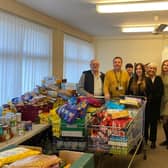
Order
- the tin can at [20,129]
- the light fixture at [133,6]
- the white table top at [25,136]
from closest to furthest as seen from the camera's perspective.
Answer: the white table top at [25,136], the tin can at [20,129], the light fixture at [133,6]

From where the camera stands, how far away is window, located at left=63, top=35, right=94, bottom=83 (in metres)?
7.50

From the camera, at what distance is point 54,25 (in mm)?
6465

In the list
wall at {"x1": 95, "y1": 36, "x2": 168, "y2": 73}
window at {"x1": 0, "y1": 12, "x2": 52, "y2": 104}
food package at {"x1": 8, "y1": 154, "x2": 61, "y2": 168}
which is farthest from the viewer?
wall at {"x1": 95, "y1": 36, "x2": 168, "y2": 73}

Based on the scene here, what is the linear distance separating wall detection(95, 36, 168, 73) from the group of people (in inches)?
174

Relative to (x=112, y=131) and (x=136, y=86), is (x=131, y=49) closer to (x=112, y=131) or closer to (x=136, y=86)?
(x=136, y=86)

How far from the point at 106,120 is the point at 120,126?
0.19 m

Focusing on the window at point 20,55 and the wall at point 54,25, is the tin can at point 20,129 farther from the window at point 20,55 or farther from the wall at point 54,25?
the wall at point 54,25

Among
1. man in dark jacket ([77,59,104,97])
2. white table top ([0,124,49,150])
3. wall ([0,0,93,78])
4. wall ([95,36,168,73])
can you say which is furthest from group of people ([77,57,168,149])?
wall ([95,36,168,73])

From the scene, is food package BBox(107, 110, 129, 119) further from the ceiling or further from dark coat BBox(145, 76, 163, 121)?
the ceiling

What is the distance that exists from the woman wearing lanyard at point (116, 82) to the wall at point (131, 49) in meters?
5.04

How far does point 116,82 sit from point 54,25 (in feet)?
9.07

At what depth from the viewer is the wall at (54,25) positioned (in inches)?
182

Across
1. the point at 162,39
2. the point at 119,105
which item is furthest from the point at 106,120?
the point at 162,39

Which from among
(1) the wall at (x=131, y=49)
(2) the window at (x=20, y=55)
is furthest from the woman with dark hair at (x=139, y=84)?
(1) the wall at (x=131, y=49)
